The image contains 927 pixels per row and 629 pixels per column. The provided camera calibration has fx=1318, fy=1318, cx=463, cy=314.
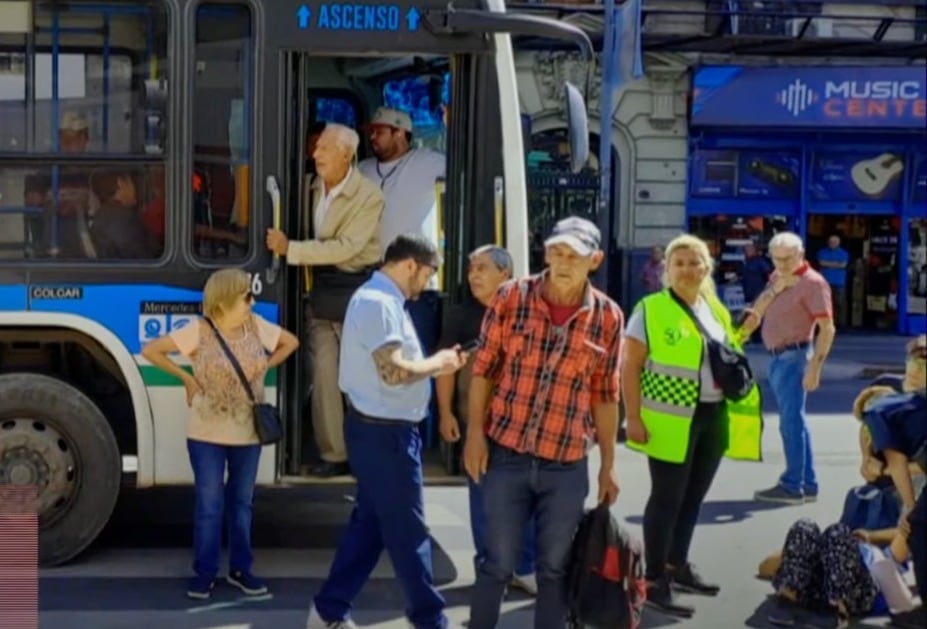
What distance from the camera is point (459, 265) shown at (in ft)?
22.6

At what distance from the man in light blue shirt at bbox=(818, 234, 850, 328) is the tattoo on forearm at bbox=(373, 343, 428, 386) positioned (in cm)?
1835

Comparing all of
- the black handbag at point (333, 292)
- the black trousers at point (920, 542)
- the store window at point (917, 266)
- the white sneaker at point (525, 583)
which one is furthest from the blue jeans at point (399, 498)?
the store window at point (917, 266)

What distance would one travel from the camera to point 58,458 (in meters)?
6.89

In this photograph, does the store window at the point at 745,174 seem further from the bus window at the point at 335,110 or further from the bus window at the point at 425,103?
the bus window at the point at 425,103

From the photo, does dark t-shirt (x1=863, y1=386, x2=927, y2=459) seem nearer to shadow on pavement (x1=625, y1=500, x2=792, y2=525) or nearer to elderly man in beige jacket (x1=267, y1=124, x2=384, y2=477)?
elderly man in beige jacket (x1=267, y1=124, x2=384, y2=477)

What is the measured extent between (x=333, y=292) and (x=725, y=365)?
2.03 metres

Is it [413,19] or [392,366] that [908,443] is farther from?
[413,19]

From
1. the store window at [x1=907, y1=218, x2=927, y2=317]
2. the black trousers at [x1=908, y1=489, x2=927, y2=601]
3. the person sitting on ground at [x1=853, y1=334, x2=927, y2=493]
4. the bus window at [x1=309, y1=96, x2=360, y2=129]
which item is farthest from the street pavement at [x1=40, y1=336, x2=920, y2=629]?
the store window at [x1=907, y1=218, x2=927, y2=317]

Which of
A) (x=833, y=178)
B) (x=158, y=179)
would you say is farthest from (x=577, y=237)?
(x=833, y=178)

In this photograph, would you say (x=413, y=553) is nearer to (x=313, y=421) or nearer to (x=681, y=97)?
(x=313, y=421)

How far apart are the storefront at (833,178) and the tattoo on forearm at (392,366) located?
699 inches

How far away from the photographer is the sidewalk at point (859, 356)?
58.5 ft

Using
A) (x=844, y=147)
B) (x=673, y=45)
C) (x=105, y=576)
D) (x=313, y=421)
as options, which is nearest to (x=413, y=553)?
(x=313, y=421)

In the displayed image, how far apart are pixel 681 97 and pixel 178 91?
16.6m
